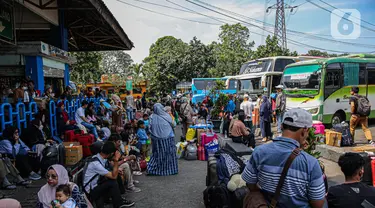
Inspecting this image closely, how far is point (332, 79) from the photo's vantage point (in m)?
11.2

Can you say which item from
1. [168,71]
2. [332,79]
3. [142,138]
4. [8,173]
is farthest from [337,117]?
[168,71]

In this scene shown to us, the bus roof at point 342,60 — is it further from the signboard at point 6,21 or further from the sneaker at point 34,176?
the signboard at point 6,21

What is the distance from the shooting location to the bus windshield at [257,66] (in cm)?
1649

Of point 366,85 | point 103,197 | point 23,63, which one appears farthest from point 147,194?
point 366,85

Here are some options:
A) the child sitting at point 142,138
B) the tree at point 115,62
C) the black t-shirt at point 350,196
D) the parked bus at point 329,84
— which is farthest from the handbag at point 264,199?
the tree at point 115,62

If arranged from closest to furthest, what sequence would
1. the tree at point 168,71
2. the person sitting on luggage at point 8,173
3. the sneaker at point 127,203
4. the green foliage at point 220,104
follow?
the sneaker at point 127,203
the person sitting on luggage at point 8,173
the green foliage at point 220,104
the tree at point 168,71

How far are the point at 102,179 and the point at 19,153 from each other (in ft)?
7.88

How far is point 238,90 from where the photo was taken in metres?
17.8

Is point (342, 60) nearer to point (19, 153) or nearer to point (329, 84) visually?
point (329, 84)

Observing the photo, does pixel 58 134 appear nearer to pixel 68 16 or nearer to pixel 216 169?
pixel 216 169

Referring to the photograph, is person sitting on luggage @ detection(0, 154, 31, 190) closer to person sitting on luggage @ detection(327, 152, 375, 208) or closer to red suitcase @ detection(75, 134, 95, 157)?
red suitcase @ detection(75, 134, 95, 157)

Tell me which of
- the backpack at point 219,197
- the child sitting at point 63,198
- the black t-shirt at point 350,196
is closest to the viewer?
the black t-shirt at point 350,196

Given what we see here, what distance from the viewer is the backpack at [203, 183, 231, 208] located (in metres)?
3.85

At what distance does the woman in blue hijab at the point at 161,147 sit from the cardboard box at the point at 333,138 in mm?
4599
